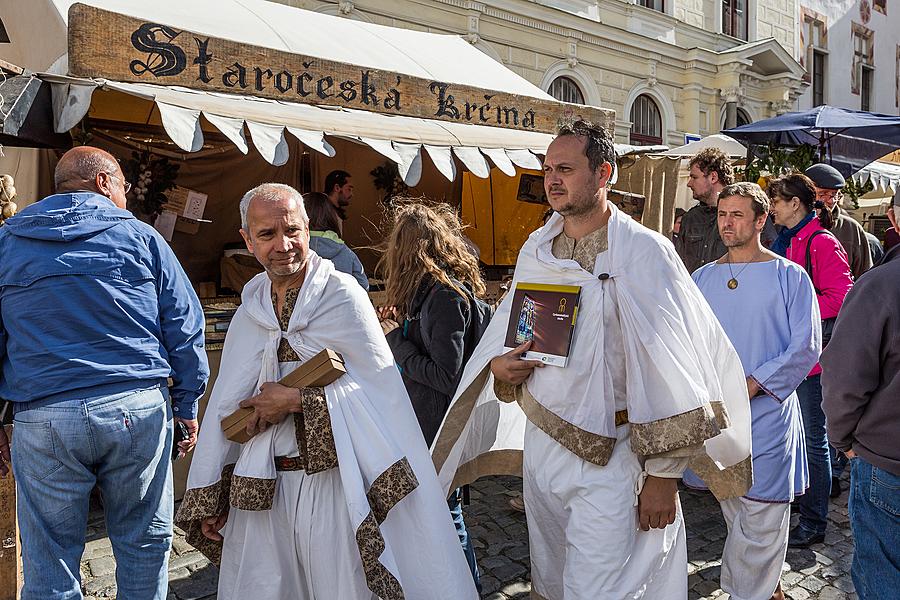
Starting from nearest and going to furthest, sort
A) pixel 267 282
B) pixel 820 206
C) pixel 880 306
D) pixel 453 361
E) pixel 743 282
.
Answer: pixel 880 306 → pixel 267 282 → pixel 453 361 → pixel 743 282 → pixel 820 206

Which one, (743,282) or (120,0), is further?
(120,0)

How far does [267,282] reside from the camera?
2445 mm

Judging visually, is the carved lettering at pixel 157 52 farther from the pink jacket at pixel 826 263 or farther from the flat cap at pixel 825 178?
the flat cap at pixel 825 178

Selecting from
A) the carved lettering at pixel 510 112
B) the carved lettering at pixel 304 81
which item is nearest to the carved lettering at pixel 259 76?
the carved lettering at pixel 304 81

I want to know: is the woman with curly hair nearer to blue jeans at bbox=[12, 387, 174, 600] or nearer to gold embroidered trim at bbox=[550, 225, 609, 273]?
gold embroidered trim at bbox=[550, 225, 609, 273]

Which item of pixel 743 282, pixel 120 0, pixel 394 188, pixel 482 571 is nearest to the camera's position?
pixel 743 282

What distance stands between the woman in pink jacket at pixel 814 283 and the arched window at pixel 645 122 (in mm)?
12146

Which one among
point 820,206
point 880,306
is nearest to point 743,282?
point 880,306

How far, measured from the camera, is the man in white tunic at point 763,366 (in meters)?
2.96

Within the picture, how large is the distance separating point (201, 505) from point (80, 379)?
0.63m

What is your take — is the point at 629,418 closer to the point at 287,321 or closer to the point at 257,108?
the point at 287,321

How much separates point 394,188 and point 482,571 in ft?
16.2

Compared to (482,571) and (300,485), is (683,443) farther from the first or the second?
(482,571)

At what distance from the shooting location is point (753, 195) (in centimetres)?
318
